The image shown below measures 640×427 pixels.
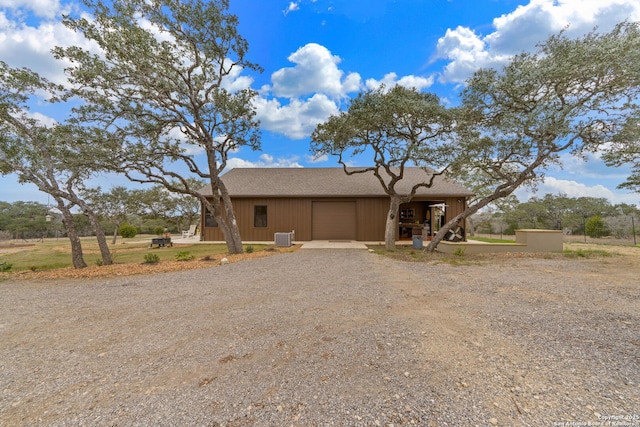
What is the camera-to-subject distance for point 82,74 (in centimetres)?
724

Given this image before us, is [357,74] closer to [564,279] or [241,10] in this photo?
[241,10]

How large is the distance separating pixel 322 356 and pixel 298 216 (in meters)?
11.8

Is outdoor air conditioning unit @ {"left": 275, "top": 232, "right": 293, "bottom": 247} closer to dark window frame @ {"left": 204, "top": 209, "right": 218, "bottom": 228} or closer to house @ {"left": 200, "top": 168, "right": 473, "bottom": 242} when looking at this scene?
house @ {"left": 200, "top": 168, "right": 473, "bottom": 242}

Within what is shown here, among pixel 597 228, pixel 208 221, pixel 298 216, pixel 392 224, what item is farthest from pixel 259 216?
pixel 597 228

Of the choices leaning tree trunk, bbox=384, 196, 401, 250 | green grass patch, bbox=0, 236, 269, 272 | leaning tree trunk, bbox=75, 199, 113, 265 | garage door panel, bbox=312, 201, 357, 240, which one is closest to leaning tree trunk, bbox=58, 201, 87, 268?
leaning tree trunk, bbox=75, 199, 113, 265

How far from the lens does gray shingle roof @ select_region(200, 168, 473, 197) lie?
13812mm

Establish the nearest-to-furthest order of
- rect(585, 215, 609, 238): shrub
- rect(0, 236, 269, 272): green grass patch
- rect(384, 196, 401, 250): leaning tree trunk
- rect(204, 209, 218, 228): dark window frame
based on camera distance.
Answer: rect(0, 236, 269, 272): green grass patch → rect(384, 196, 401, 250): leaning tree trunk → rect(204, 209, 218, 228): dark window frame → rect(585, 215, 609, 238): shrub

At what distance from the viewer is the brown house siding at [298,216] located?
45.5ft

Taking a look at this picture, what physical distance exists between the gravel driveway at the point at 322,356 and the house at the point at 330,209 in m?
9.03

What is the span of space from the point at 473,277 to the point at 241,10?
10.3m

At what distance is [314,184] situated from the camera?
15.0m

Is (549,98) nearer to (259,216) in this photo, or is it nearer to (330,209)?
(330,209)

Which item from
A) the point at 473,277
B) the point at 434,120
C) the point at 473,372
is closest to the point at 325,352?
the point at 473,372

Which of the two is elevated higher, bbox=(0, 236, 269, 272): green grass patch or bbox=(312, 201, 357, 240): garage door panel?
bbox=(312, 201, 357, 240): garage door panel
